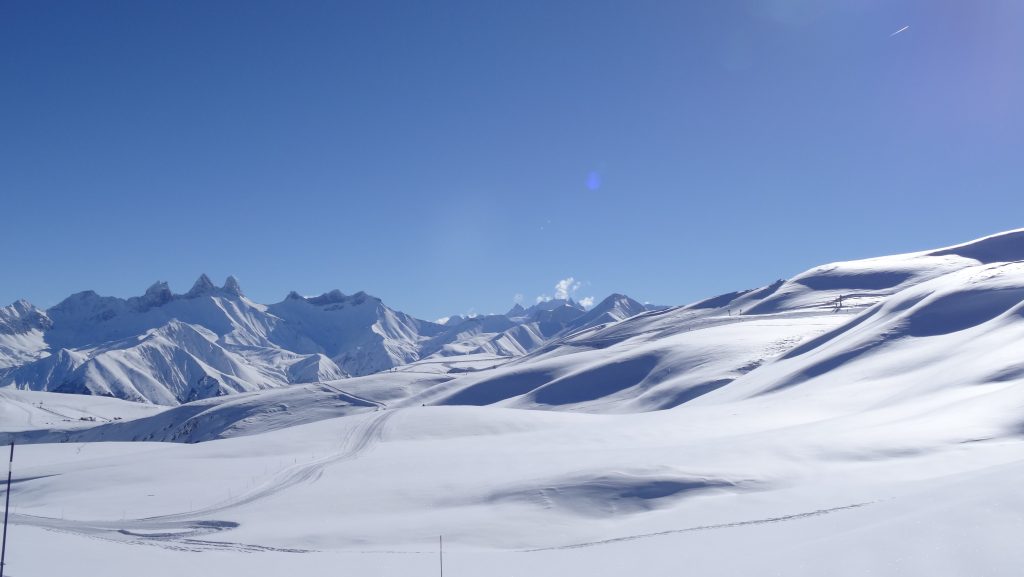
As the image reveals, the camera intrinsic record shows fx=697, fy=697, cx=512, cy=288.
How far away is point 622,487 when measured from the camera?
27.5 m

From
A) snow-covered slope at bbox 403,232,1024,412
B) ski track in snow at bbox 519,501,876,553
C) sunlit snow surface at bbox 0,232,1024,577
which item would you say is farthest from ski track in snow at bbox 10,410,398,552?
snow-covered slope at bbox 403,232,1024,412

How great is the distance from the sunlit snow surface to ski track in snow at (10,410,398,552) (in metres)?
0.16

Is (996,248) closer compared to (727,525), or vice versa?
(727,525)

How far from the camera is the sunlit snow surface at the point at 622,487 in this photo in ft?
50.8

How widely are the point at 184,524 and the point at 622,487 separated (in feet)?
56.5

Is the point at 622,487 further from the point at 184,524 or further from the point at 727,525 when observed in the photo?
the point at 184,524

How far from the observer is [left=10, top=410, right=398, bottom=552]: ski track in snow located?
23.2 m

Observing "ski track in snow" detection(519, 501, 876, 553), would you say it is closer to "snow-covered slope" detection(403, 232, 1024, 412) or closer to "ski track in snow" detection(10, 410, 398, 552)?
"ski track in snow" detection(10, 410, 398, 552)

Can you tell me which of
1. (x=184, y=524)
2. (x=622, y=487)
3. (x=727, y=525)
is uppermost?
(x=622, y=487)

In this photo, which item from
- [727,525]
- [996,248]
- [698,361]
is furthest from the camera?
[996,248]

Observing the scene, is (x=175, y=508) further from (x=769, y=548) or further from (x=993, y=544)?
(x=993, y=544)

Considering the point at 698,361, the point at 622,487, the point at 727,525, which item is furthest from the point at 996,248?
the point at 727,525

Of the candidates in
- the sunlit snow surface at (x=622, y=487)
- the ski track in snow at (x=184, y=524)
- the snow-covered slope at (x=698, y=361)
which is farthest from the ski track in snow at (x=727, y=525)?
the snow-covered slope at (x=698, y=361)

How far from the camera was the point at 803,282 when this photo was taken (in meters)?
200
